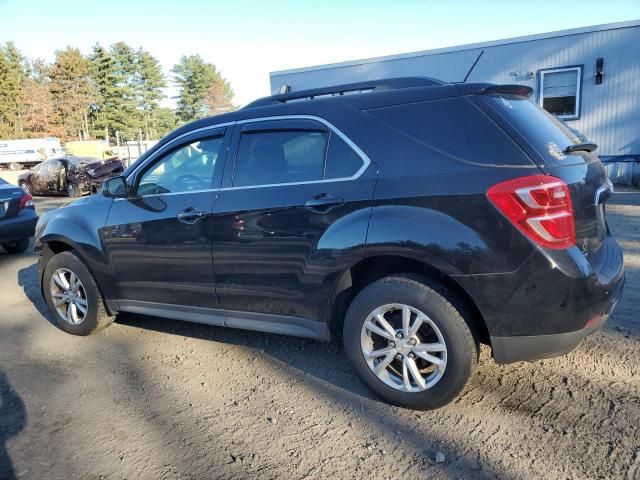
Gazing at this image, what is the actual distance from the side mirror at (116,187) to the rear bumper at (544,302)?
9.25ft

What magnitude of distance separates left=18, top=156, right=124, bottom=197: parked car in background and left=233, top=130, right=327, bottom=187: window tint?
14809 mm

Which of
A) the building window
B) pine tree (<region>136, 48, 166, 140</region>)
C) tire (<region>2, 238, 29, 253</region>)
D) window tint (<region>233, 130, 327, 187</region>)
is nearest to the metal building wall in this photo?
the building window

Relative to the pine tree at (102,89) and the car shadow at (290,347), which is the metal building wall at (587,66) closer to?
the car shadow at (290,347)

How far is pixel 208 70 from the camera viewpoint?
294ft

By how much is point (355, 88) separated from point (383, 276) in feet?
4.38

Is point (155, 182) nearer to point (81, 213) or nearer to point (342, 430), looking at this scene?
point (81, 213)

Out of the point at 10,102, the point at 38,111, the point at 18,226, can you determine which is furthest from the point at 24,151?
the point at 18,226

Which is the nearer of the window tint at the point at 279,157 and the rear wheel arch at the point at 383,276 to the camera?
the rear wheel arch at the point at 383,276

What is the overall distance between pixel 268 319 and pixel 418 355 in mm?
1095

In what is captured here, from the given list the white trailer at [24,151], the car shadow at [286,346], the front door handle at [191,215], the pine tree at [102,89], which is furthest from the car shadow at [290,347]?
the pine tree at [102,89]

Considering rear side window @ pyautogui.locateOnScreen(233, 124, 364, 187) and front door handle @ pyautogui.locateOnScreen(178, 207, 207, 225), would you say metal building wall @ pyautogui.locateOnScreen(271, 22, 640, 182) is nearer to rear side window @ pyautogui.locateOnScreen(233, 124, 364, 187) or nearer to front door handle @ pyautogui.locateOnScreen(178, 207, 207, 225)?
rear side window @ pyautogui.locateOnScreen(233, 124, 364, 187)

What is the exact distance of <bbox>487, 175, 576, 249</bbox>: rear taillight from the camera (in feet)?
8.39

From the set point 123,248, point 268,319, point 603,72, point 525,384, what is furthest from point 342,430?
point 603,72

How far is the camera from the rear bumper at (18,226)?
307 inches
